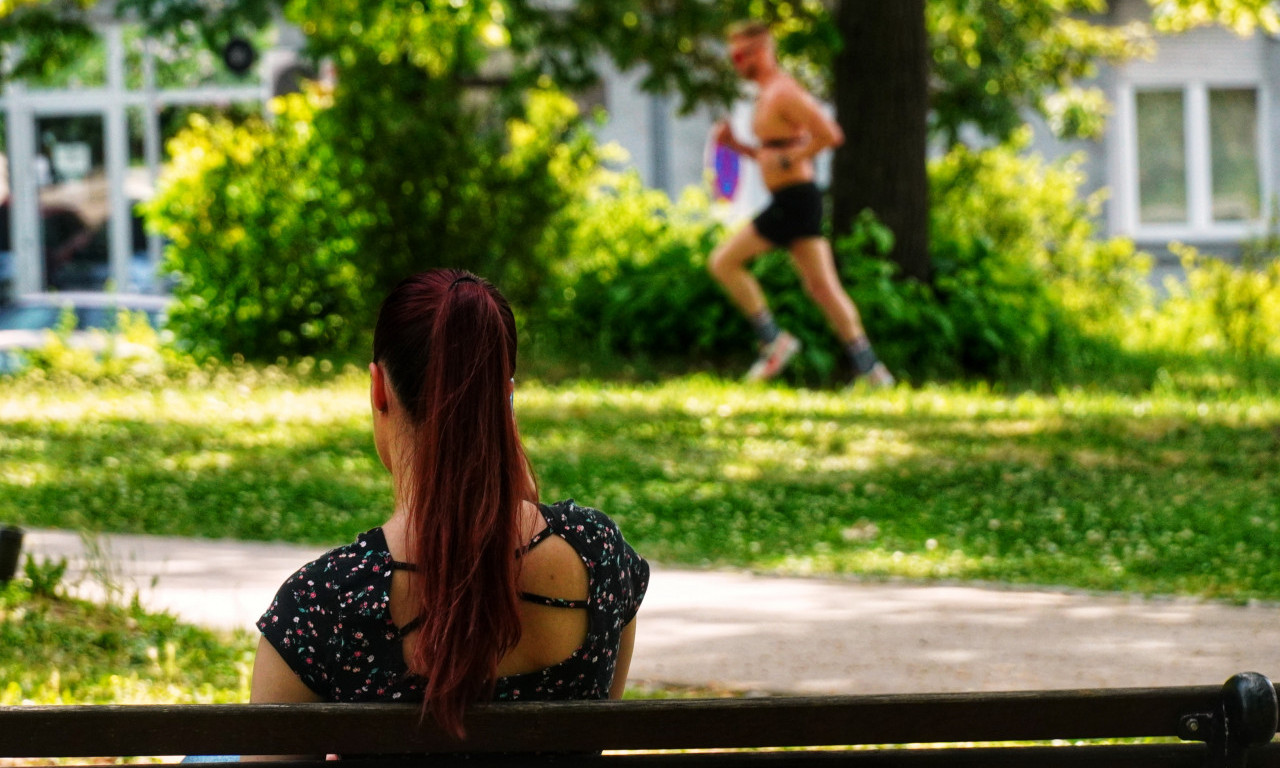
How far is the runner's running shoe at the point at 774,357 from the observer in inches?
481

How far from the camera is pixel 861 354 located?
39.3 ft

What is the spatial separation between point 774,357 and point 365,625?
32.3ft

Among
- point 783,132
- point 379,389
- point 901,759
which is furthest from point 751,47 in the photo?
point 901,759

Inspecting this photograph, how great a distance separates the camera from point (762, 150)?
477 inches

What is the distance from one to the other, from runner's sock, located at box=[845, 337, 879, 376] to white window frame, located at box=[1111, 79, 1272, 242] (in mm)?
12763

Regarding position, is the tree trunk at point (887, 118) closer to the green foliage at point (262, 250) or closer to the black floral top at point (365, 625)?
the green foliage at point (262, 250)

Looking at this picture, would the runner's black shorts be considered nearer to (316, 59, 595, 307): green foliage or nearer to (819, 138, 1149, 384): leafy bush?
(819, 138, 1149, 384): leafy bush

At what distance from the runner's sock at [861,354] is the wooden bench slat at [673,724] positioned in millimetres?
9576

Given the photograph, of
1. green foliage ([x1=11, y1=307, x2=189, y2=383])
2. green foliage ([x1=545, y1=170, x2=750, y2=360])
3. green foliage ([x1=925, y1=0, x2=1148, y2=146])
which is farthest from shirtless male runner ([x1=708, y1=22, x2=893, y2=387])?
green foliage ([x1=11, y1=307, x2=189, y2=383])

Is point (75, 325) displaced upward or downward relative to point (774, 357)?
upward

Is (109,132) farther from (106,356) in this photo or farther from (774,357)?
(774,357)

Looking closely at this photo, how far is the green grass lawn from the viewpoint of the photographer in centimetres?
725

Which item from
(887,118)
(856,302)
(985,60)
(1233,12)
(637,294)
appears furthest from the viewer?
(985,60)

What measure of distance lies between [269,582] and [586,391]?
5.19 meters
